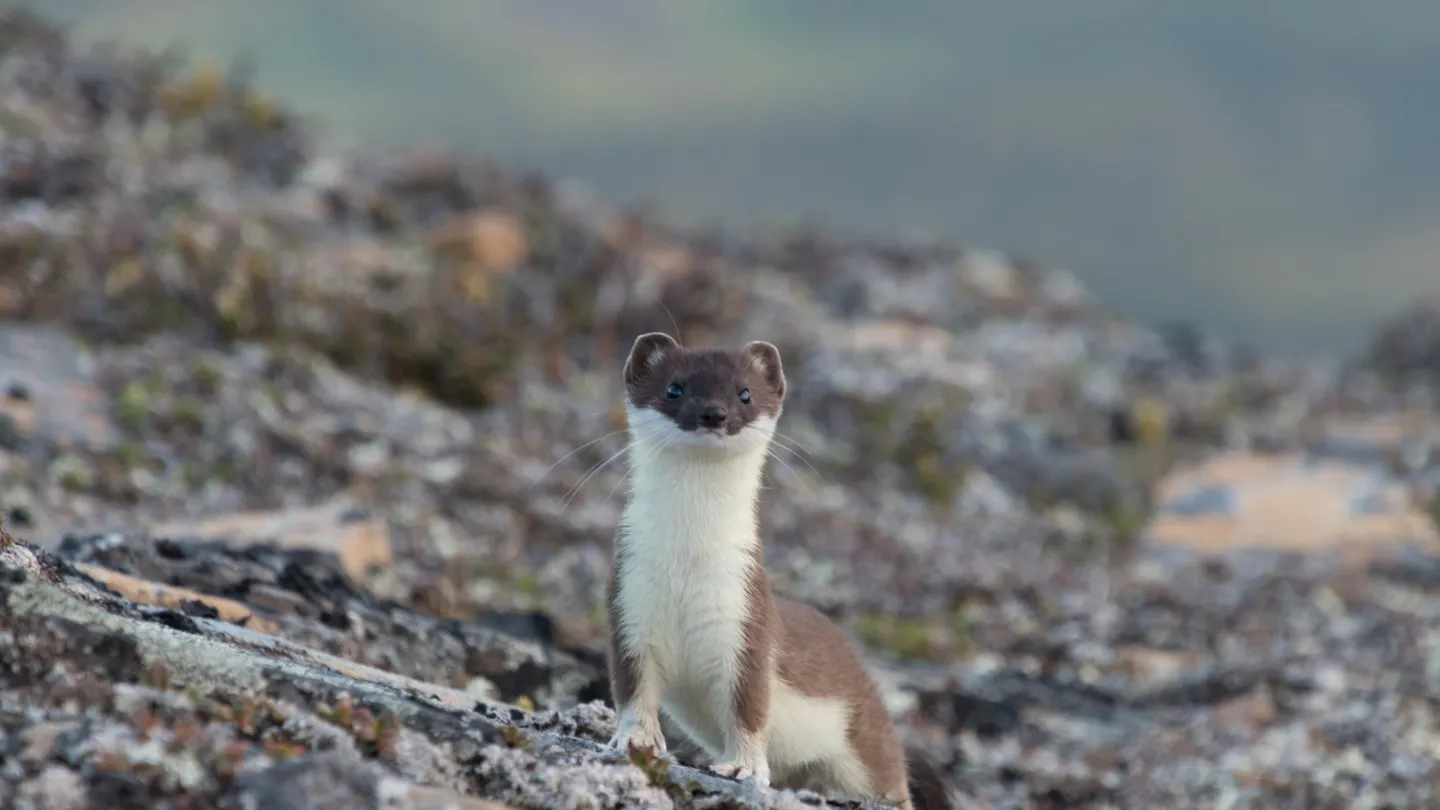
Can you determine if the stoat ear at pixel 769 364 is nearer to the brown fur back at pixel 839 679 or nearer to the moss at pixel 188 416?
the brown fur back at pixel 839 679

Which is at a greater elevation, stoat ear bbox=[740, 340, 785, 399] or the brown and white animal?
stoat ear bbox=[740, 340, 785, 399]

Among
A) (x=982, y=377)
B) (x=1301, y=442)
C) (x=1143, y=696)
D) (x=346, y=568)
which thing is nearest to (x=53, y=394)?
(x=346, y=568)

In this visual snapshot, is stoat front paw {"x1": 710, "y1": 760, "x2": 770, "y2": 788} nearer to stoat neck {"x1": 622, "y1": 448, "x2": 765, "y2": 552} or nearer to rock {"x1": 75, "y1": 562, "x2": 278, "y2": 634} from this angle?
stoat neck {"x1": 622, "y1": 448, "x2": 765, "y2": 552}

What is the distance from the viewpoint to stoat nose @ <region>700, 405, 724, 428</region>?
6.84 meters

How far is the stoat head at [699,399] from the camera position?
6902 mm

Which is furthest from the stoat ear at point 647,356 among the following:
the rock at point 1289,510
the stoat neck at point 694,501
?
the rock at point 1289,510

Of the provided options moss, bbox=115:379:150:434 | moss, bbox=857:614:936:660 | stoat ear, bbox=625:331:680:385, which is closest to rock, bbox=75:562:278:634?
stoat ear, bbox=625:331:680:385

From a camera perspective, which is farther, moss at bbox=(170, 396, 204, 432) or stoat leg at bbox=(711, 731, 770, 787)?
moss at bbox=(170, 396, 204, 432)

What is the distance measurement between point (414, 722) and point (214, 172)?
83.4ft

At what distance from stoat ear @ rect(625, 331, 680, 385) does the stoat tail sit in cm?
248

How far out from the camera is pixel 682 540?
693 centimetres

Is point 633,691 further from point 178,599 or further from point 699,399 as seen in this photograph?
point 178,599

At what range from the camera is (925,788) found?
28.1ft

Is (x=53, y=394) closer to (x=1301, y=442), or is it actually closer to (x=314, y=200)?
(x=314, y=200)
